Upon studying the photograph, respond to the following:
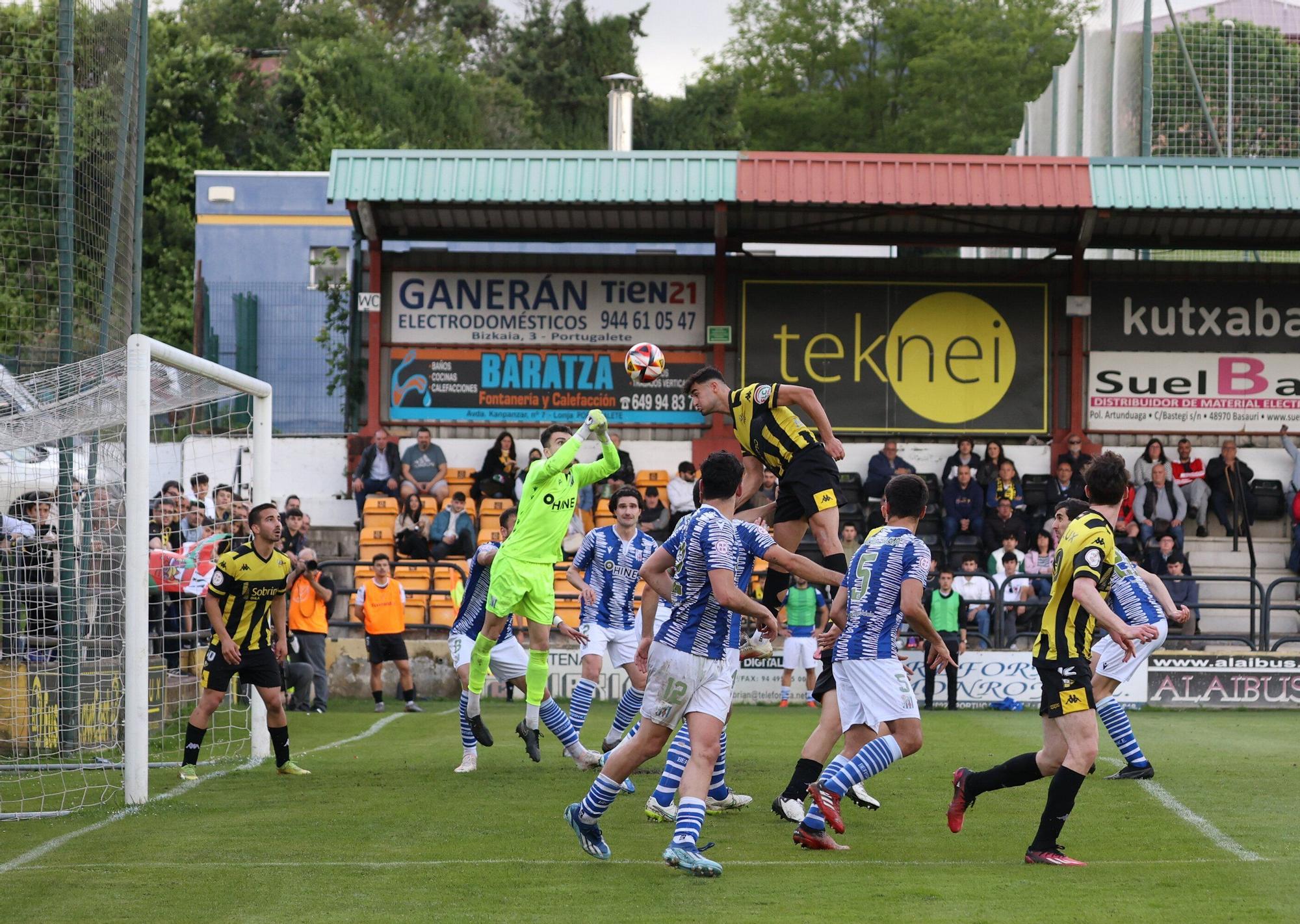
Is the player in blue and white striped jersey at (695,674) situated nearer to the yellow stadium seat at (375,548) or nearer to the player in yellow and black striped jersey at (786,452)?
the player in yellow and black striped jersey at (786,452)

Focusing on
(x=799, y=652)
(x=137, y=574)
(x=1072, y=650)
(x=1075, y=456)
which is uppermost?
(x=1075, y=456)

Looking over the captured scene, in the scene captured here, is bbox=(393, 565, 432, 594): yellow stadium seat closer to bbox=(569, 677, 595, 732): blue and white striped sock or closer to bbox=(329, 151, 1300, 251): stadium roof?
bbox=(329, 151, 1300, 251): stadium roof

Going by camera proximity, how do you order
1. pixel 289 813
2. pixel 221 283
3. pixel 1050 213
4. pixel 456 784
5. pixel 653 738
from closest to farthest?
pixel 653 738 → pixel 289 813 → pixel 456 784 → pixel 1050 213 → pixel 221 283

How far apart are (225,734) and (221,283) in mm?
18167

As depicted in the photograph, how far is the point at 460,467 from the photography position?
911 inches

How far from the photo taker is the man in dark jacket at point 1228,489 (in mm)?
22047

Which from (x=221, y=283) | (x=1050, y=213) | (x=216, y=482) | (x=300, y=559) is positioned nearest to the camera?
(x=300, y=559)

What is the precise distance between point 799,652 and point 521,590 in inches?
323

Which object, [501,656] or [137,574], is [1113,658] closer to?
[501,656]

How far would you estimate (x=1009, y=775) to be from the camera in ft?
25.9

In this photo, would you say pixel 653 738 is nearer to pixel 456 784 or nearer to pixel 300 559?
pixel 456 784

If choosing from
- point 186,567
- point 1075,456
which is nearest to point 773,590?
point 186,567

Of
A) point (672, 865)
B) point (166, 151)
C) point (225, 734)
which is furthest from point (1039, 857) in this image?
point (166, 151)

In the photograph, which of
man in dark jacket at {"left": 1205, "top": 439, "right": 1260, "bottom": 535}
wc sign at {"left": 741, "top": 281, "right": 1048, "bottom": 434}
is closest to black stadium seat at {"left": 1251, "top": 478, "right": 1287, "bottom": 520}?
man in dark jacket at {"left": 1205, "top": 439, "right": 1260, "bottom": 535}
